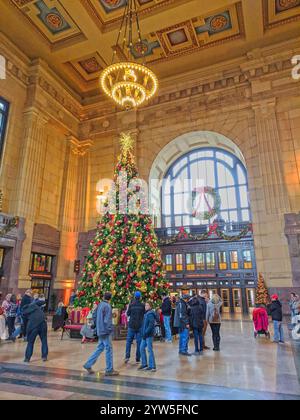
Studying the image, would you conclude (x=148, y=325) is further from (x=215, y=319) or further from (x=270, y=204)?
(x=270, y=204)

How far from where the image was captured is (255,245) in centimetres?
1363

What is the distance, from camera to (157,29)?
1434 centimetres

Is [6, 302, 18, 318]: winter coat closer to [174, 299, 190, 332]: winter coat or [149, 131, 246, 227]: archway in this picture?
[174, 299, 190, 332]: winter coat

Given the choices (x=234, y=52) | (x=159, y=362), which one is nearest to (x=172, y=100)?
(x=234, y=52)

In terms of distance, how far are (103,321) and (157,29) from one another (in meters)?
14.5

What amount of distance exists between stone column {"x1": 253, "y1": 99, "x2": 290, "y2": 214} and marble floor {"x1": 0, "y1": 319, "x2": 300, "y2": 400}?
26.7ft

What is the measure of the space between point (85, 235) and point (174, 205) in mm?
5914

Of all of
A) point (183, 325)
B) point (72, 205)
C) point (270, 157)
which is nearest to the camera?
point (183, 325)

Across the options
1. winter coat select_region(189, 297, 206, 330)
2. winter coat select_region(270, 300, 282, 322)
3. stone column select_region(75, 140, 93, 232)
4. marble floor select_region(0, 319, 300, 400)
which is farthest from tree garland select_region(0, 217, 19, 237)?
winter coat select_region(270, 300, 282, 322)

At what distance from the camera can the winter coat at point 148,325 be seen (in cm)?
498

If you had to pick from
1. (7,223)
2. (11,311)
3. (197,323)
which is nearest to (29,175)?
(7,223)

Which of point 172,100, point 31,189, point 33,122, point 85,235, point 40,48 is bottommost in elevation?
point 85,235

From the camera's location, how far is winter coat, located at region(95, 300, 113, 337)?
469 cm
